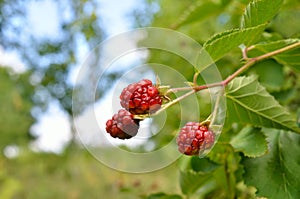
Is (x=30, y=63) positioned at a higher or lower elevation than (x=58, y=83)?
higher

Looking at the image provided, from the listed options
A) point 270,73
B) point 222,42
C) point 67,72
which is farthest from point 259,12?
point 67,72

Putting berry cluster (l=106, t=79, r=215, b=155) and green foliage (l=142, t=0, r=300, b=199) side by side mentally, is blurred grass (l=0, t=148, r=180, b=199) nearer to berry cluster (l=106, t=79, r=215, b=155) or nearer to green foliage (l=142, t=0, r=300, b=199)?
green foliage (l=142, t=0, r=300, b=199)

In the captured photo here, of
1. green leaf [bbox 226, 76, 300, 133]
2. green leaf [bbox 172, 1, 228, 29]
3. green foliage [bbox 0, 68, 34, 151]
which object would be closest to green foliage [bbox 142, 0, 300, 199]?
green leaf [bbox 226, 76, 300, 133]

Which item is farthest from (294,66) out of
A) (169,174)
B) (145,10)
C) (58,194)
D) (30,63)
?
(30,63)

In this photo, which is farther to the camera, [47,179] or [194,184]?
[47,179]

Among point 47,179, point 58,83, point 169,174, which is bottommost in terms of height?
point 169,174

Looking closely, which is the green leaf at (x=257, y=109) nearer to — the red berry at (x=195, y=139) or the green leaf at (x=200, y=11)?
the red berry at (x=195, y=139)

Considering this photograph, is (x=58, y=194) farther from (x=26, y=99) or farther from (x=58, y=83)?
(x=26, y=99)
